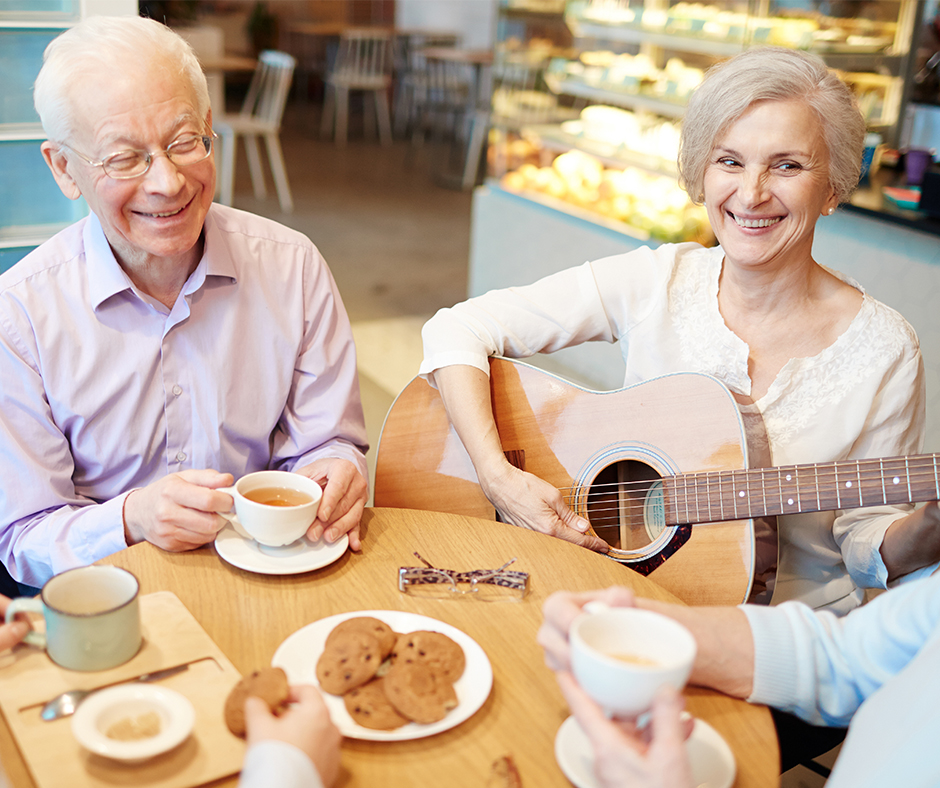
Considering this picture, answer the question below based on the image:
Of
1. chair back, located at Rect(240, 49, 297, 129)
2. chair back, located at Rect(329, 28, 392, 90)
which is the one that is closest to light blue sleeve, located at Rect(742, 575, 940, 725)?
chair back, located at Rect(240, 49, 297, 129)

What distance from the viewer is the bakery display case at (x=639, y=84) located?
3.68m

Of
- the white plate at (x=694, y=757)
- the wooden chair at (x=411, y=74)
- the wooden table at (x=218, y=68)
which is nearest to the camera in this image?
the white plate at (x=694, y=757)

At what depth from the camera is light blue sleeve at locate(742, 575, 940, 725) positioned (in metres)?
1.00

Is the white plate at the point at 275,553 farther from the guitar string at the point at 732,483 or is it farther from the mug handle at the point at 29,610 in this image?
the guitar string at the point at 732,483

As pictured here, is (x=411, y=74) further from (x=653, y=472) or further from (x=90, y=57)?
(x=653, y=472)

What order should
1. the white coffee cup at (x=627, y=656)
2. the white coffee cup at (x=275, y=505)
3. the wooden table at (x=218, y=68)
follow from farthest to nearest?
the wooden table at (x=218, y=68) → the white coffee cup at (x=275, y=505) → the white coffee cup at (x=627, y=656)

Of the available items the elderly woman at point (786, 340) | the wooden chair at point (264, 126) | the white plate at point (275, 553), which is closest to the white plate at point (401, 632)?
the white plate at point (275, 553)

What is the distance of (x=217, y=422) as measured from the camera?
5.11 feet

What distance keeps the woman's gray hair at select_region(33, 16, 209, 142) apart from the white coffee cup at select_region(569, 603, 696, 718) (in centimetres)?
107

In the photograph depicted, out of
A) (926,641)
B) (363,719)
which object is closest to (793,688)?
(926,641)

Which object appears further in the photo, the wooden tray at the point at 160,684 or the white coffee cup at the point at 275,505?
the white coffee cup at the point at 275,505

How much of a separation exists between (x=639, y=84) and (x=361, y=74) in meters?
6.32

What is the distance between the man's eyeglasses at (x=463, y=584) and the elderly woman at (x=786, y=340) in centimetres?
27

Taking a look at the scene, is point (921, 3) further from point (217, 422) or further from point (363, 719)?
point (363, 719)
